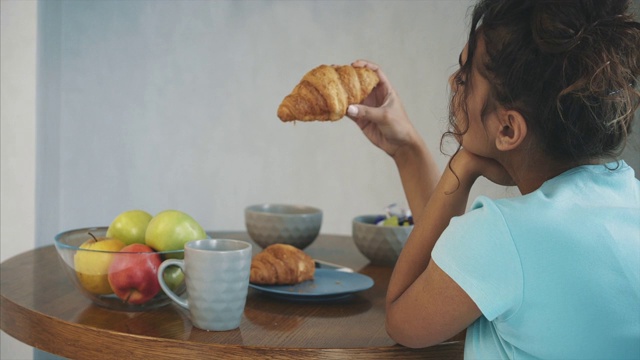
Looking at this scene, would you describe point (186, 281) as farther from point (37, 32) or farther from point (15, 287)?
point (37, 32)

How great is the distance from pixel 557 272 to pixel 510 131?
0.59ft

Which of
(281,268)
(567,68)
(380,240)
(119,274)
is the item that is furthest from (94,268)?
(567,68)

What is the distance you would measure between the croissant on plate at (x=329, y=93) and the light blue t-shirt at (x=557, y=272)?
20.7 inches

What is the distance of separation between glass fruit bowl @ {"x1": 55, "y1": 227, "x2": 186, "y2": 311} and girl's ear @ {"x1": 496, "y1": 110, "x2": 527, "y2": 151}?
1.52 ft

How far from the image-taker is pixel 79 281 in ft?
3.27

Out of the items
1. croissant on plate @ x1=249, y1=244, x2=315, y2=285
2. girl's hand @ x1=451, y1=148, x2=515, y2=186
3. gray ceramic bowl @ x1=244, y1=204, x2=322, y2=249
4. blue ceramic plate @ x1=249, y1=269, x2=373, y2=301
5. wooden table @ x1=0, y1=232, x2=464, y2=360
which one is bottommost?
wooden table @ x1=0, y1=232, x2=464, y2=360

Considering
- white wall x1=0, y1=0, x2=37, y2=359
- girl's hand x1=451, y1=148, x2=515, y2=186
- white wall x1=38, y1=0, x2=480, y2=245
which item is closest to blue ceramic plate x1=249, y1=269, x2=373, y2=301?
girl's hand x1=451, y1=148, x2=515, y2=186

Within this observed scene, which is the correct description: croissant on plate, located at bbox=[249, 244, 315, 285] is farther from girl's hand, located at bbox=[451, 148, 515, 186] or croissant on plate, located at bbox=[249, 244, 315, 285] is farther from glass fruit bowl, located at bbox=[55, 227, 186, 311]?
girl's hand, located at bbox=[451, 148, 515, 186]

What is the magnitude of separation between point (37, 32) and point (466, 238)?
7.48 feet

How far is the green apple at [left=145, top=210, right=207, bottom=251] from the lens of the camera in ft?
3.32

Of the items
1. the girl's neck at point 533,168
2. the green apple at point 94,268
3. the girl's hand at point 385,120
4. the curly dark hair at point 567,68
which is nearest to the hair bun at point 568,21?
the curly dark hair at point 567,68

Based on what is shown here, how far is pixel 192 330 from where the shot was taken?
91 cm

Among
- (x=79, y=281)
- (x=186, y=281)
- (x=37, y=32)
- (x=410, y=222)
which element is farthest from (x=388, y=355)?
(x=37, y=32)

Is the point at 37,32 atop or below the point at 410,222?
atop
